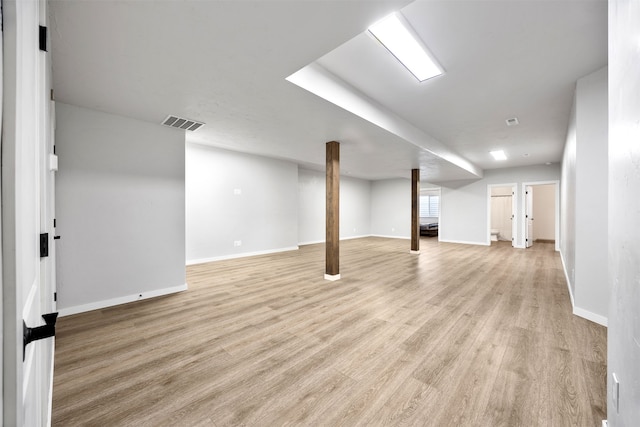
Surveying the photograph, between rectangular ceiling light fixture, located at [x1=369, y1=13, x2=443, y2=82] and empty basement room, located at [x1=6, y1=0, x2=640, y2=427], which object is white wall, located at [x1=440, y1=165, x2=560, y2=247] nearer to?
empty basement room, located at [x1=6, y1=0, x2=640, y2=427]

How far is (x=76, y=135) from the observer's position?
117 inches

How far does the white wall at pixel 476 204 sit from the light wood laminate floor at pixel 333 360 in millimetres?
5530

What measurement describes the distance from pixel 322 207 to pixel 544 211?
8356 millimetres

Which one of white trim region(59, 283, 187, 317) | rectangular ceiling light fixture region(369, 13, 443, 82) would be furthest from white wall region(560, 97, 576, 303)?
white trim region(59, 283, 187, 317)

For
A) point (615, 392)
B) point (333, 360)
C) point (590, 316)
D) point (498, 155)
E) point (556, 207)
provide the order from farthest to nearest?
point (556, 207)
point (498, 155)
point (590, 316)
point (333, 360)
point (615, 392)

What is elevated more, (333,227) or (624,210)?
(624,210)

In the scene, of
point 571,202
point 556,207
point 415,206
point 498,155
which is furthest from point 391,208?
point 571,202

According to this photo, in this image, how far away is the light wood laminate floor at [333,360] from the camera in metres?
1.51

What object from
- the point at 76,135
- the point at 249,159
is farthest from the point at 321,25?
the point at 249,159

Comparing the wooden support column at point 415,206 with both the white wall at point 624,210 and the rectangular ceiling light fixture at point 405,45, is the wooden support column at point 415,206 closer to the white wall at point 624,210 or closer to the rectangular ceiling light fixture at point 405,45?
the rectangular ceiling light fixture at point 405,45

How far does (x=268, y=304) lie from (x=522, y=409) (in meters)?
2.49

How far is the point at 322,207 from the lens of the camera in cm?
923

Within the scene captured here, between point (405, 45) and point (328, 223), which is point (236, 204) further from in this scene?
point (405, 45)

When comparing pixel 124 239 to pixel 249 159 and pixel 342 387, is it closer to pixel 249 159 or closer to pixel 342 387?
pixel 342 387
